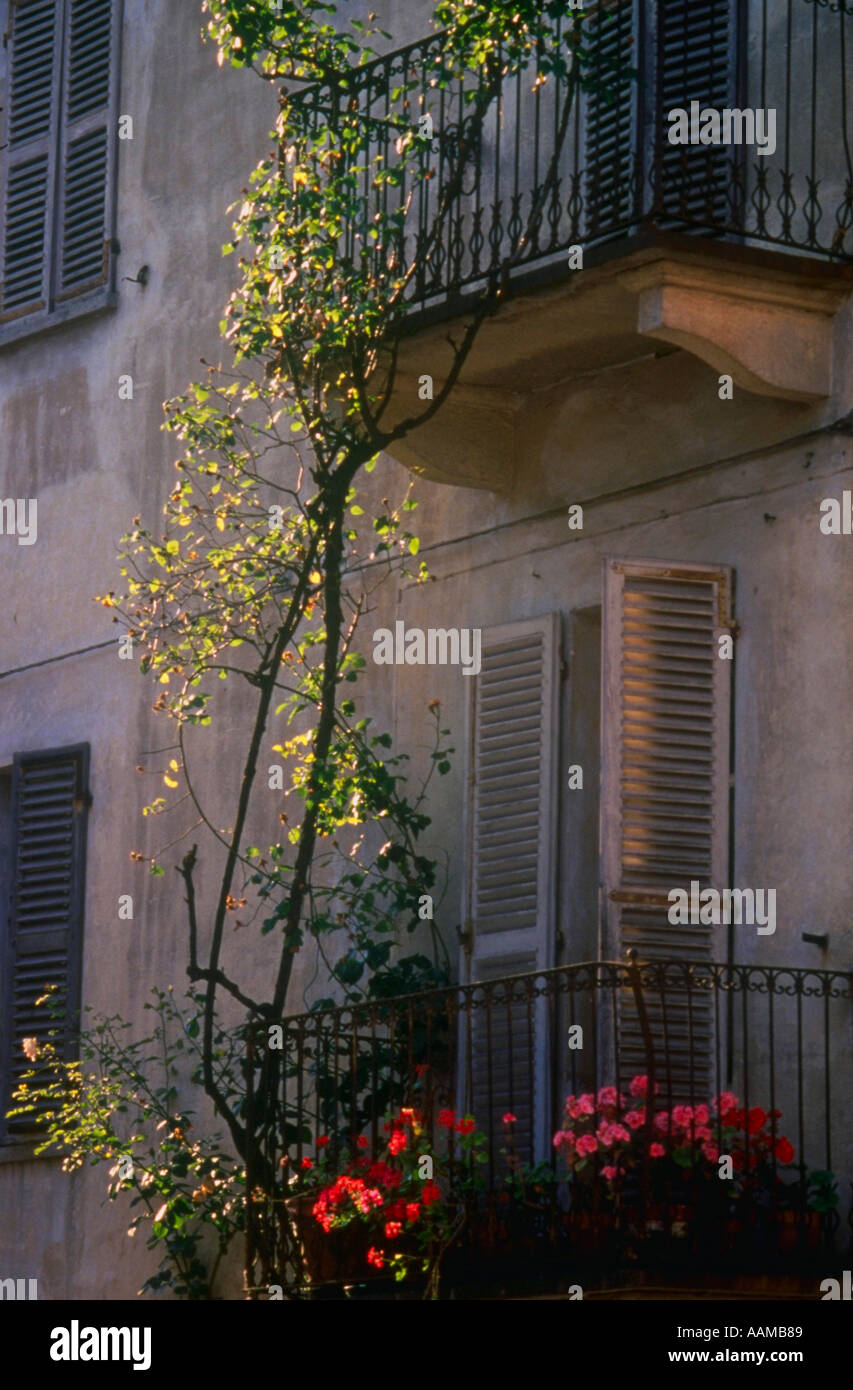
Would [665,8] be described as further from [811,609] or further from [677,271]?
[811,609]

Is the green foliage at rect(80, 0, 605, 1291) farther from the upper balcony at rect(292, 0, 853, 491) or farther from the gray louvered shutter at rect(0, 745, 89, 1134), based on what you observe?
the gray louvered shutter at rect(0, 745, 89, 1134)

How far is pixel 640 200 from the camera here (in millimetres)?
10203

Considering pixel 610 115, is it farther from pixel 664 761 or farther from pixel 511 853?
pixel 511 853

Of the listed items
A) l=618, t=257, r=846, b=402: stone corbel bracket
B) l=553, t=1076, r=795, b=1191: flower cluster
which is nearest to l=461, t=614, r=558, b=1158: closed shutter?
l=553, t=1076, r=795, b=1191: flower cluster

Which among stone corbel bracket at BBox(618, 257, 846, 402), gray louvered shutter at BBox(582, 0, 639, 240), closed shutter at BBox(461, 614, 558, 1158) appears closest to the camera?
stone corbel bracket at BBox(618, 257, 846, 402)

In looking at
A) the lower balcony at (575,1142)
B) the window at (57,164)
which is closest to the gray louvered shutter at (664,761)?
the lower balcony at (575,1142)

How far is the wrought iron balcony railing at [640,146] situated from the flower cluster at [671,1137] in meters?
3.13

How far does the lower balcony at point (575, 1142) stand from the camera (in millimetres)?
9367

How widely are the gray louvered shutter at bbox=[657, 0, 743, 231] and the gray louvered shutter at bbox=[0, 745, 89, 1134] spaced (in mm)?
4348

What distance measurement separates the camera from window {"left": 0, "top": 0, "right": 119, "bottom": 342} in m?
14.3

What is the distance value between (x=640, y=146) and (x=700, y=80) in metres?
0.78

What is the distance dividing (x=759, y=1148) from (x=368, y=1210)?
145 centimetres

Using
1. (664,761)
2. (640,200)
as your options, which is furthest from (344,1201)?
(640,200)
